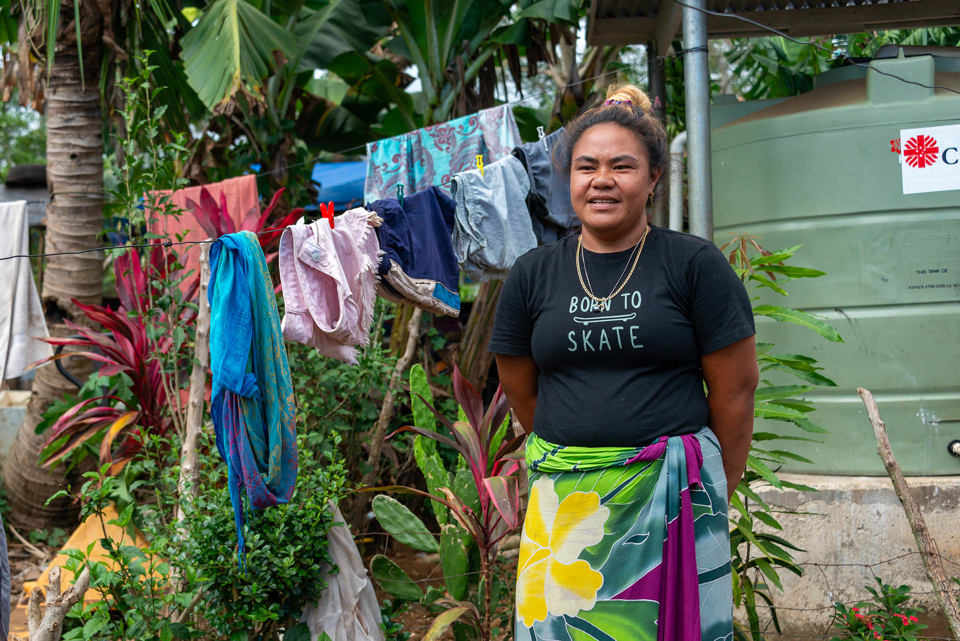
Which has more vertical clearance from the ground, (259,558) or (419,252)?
(419,252)

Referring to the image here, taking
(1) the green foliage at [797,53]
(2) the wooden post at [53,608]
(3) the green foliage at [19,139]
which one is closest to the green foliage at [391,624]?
(2) the wooden post at [53,608]

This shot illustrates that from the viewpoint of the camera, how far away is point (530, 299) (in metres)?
2.05

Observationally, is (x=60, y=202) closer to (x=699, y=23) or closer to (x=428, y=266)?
(x=428, y=266)

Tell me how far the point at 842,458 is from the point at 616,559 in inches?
91.5

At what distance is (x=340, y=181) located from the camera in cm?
907

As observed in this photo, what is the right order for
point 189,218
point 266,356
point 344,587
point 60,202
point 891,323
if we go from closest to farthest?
point 266,356 < point 344,587 < point 891,323 < point 189,218 < point 60,202

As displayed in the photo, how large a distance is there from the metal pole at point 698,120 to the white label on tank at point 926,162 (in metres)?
0.89

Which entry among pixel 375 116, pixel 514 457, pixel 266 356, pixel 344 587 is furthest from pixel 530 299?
pixel 375 116

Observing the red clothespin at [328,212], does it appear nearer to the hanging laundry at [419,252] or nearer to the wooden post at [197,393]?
the hanging laundry at [419,252]

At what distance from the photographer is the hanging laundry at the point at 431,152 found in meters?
4.18

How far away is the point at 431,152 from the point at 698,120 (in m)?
1.32

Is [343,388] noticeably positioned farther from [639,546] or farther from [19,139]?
[19,139]

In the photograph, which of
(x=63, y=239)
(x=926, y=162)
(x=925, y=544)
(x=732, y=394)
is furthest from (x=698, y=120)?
(x=63, y=239)

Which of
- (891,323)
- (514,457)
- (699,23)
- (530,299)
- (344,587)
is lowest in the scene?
(344,587)
